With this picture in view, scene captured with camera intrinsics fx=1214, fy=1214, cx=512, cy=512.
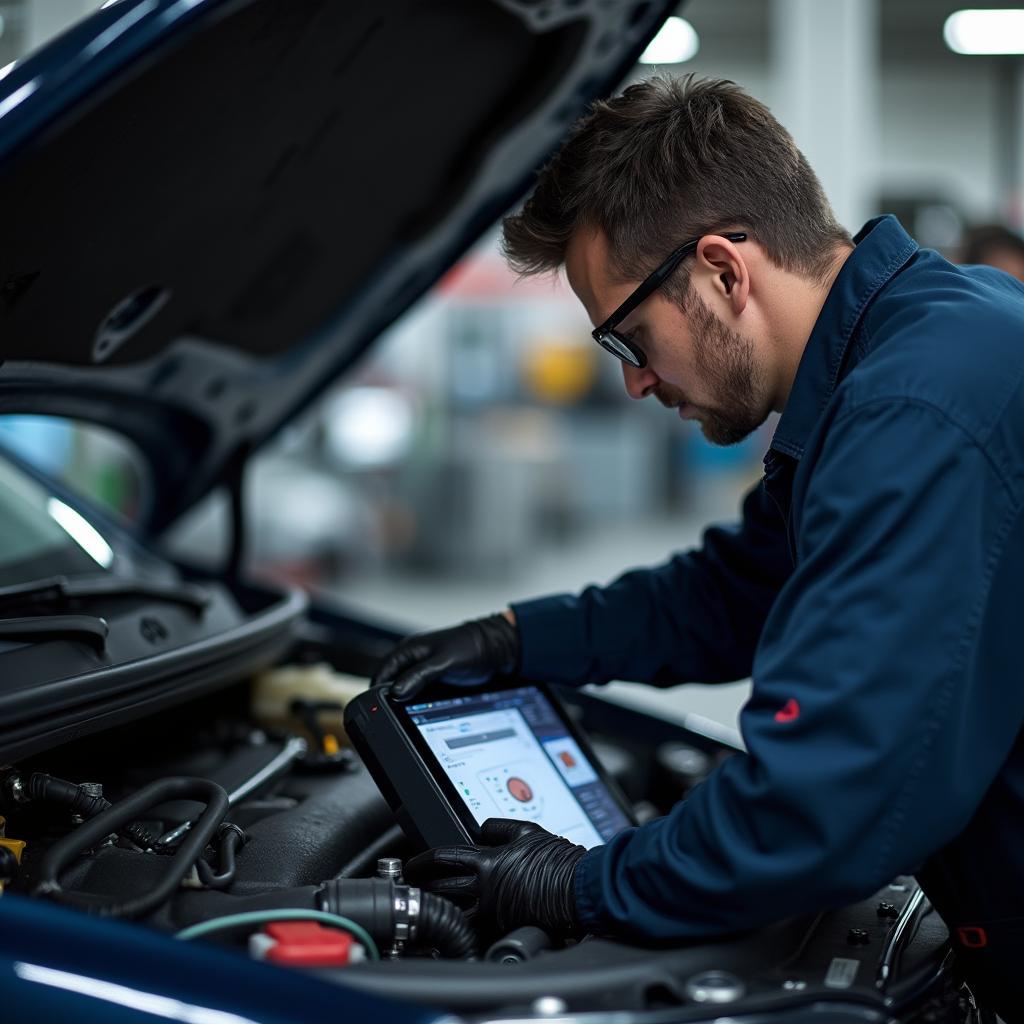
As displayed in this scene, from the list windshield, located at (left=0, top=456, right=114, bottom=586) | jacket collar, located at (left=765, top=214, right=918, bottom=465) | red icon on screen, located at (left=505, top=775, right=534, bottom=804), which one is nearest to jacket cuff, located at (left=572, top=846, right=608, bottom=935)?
red icon on screen, located at (left=505, top=775, right=534, bottom=804)

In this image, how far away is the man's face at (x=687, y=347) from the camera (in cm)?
125

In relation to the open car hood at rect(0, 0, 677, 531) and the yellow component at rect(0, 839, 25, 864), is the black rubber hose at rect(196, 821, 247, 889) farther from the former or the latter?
the open car hood at rect(0, 0, 677, 531)

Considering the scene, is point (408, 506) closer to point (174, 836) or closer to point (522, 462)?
point (522, 462)

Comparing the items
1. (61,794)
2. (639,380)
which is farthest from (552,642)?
(61,794)

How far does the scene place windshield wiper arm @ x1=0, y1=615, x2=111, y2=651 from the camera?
1.37 meters

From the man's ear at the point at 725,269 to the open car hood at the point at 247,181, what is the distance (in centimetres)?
50

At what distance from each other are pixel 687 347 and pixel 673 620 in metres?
0.50

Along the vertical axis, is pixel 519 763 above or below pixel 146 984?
below

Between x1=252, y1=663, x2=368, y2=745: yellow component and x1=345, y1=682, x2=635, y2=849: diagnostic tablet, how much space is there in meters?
0.36

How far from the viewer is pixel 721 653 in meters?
1.65

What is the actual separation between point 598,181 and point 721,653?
2.26 ft

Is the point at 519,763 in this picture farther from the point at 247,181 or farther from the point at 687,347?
the point at 247,181

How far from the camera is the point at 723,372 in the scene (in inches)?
50.1

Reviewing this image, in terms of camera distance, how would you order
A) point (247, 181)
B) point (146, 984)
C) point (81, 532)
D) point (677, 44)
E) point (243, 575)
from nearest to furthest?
point (146, 984)
point (247, 181)
point (81, 532)
point (243, 575)
point (677, 44)
